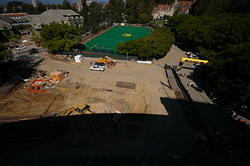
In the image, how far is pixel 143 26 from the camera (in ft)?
252

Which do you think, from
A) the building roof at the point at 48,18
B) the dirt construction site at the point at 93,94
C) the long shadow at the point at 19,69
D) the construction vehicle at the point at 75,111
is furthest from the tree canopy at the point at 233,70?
the building roof at the point at 48,18

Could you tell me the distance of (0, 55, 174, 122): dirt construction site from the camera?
17328mm

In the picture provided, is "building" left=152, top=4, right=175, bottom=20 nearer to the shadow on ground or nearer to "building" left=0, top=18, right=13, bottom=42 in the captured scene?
"building" left=0, top=18, right=13, bottom=42

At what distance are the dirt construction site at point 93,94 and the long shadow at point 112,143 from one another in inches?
75.2

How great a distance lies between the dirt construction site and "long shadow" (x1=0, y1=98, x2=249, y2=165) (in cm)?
191

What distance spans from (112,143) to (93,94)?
30.4 feet

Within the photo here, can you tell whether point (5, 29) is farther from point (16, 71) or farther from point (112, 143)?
point (112, 143)

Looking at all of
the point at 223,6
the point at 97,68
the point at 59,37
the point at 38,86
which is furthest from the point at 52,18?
the point at 223,6

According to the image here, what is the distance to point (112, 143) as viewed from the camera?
13234 mm

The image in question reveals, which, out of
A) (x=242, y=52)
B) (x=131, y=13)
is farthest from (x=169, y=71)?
(x=131, y=13)

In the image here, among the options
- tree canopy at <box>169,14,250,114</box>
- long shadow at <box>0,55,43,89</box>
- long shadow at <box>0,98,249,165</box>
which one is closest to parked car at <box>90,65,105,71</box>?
long shadow at <box>0,55,43,89</box>

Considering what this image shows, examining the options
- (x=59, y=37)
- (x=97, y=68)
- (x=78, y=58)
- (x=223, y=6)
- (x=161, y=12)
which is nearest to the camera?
(x=97, y=68)

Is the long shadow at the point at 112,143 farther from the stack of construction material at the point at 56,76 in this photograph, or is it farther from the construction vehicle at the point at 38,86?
the stack of construction material at the point at 56,76

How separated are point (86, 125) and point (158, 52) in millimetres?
24112
